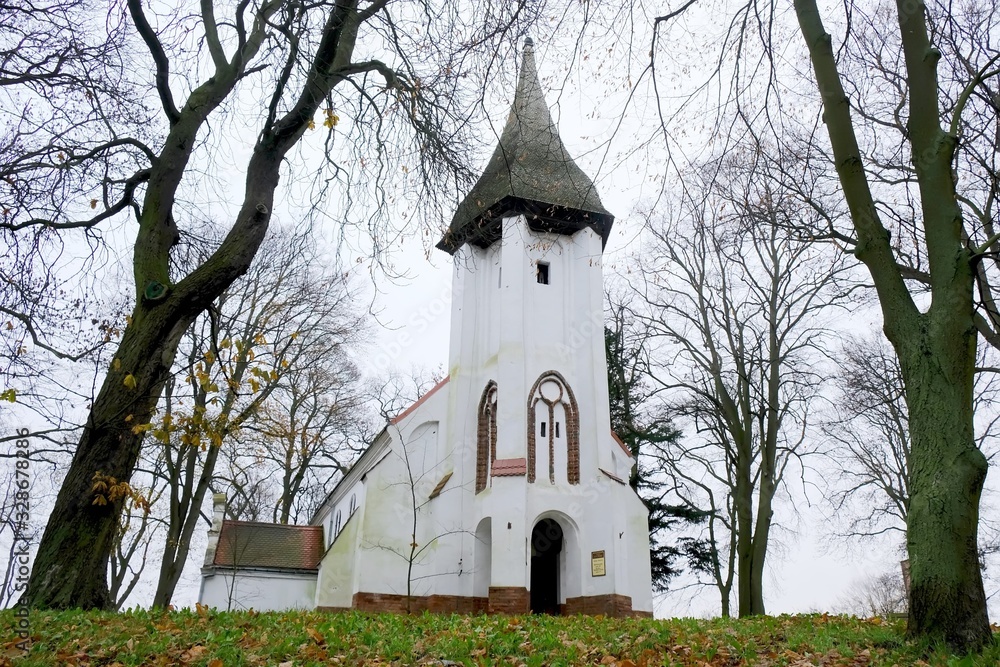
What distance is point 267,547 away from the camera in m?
26.5

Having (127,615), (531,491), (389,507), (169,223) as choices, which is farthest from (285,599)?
(169,223)

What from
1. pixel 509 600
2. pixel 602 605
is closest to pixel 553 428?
pixel 602 605

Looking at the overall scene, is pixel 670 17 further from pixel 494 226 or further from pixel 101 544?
pixel 494 226

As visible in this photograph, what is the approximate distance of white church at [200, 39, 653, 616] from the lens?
18.8 meters

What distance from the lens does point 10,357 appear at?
8633mm

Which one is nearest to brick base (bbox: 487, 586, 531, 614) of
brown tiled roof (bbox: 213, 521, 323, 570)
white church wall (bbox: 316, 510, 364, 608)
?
white church wall (bbox: 316, 510, 364, 608)

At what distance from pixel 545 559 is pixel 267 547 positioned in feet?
38.6

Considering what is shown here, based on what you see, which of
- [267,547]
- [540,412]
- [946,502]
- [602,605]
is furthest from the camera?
[267,547]

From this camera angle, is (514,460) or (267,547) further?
(267,547)

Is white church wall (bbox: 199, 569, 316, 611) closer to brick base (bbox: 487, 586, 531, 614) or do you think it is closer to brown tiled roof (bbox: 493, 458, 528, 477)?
brick base (bbox: 487, 586, 531, 614)

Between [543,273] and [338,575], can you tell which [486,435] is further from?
[338,575]

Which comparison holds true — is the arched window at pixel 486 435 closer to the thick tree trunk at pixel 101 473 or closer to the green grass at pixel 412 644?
the green grass at pixel 412 644

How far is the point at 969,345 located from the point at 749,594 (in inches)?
510

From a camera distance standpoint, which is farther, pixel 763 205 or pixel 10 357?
pixel 763 205
